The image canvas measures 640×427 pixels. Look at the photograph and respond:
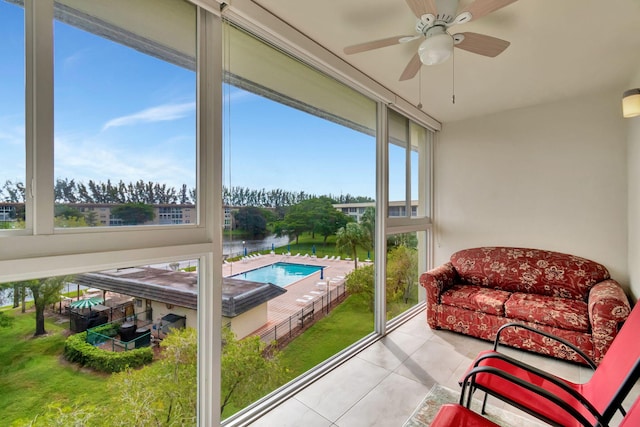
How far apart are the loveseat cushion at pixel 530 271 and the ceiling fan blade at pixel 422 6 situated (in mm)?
3069

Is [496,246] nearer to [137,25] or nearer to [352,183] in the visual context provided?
[352,183]

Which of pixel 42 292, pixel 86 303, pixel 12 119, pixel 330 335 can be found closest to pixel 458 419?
pixel 330 335

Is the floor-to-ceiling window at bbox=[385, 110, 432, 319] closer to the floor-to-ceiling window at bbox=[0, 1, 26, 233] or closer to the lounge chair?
the lounge chair

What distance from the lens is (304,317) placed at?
7.58 ft

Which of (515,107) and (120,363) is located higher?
(515,107)

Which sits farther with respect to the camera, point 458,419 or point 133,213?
point 133,213

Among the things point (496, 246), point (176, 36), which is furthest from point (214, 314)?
point (496, 246)

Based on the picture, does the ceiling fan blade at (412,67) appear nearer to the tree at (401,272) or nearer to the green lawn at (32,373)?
the tree at (401,272)

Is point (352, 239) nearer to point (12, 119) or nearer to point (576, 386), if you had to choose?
point (576, 386)

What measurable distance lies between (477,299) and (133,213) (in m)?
3.25

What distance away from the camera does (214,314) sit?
1673 millimetres

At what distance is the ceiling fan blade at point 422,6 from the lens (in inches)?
56.0

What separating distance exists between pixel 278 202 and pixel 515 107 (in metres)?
3.47

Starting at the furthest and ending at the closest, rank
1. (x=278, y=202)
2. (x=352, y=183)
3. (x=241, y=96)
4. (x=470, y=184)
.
Result: (x=470, y=184), (x=352, y=183), (x=278, y=202), (x=241, y=96)
